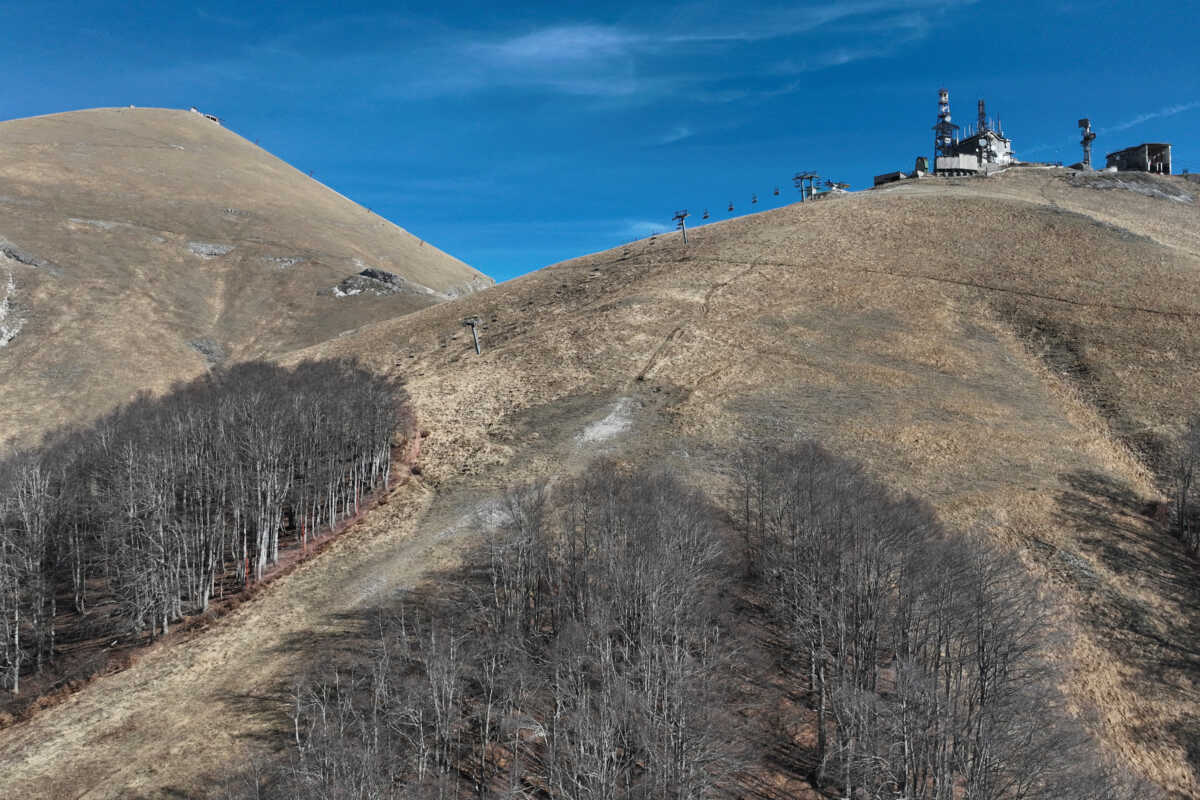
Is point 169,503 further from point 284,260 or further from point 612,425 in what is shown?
point 284,260

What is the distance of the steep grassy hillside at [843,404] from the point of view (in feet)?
88.8

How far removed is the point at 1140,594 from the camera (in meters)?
31.9

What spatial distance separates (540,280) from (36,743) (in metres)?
71.5

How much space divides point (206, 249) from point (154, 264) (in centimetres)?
1277

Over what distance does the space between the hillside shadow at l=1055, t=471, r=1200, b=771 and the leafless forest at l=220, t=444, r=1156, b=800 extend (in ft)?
9.98

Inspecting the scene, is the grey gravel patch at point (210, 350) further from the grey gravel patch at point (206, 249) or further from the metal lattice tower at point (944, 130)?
the metal lattice tower at point (944, 130)

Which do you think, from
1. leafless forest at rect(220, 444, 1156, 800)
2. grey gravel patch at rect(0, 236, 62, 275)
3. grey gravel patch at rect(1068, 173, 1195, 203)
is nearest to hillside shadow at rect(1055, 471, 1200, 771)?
leafless forest at rect(220, 444, 1156, 800)

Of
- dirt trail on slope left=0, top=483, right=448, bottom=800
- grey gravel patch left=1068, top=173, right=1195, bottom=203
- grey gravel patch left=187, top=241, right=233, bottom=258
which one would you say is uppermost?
grey gravel patch left=187, top=241, right=233, bottom=258

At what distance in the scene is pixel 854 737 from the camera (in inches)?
885

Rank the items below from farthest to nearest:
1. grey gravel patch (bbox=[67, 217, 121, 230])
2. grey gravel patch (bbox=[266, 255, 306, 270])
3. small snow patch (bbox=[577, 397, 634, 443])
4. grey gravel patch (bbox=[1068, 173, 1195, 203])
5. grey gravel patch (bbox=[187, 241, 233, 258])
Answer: grey gravel patch (bbox=[266, 255, 306, 270]), grey gravel patch (bbox=[187, 241, 233, 258]), grey gravel patch (bbox=[67, 217, 121, 230]), grey gravel patch (bbox=[1068, 173, 1195, 203]), small snow patch (bbox=[577, 397, 634, 443])

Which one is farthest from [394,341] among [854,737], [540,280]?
[854,737]

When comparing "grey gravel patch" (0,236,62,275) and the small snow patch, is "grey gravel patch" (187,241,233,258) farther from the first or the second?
the small snow patch

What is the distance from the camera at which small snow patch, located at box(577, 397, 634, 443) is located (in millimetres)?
47219

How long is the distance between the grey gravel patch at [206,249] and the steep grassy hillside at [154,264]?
266mm
